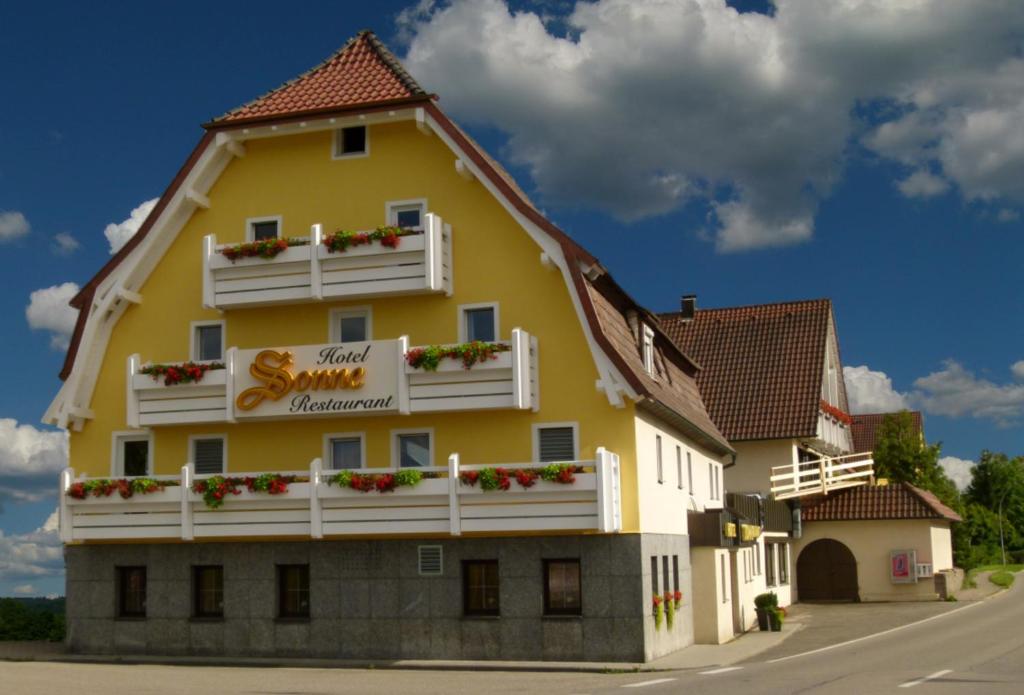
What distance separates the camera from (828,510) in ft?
160

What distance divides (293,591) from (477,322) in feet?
23.6

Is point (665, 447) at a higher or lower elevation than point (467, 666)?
higher

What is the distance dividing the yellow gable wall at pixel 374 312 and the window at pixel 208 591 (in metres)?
2.36

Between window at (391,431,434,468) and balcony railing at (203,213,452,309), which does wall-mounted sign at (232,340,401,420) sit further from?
window at (391,431,434,468)

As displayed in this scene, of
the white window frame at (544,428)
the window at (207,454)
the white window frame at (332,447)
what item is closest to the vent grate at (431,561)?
the white window frame at (332,447)

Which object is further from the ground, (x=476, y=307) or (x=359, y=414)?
(x=476, y=307)

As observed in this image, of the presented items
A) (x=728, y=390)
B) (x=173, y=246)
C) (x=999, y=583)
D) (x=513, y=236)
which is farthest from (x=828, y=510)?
(x=173, y=246)

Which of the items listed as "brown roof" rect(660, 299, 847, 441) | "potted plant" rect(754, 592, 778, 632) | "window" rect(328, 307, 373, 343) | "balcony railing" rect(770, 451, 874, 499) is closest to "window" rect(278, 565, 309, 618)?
"window" rect(328, 307, 373, 343)

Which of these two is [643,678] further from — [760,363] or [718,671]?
[760,363]

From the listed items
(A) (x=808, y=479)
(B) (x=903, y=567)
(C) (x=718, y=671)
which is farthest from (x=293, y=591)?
(B) (x=903, y=567)

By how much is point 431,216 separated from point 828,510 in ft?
88.1

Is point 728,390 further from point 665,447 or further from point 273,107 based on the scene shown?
point 273,107

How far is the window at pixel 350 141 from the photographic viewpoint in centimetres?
2967

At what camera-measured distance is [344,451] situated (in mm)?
29016
